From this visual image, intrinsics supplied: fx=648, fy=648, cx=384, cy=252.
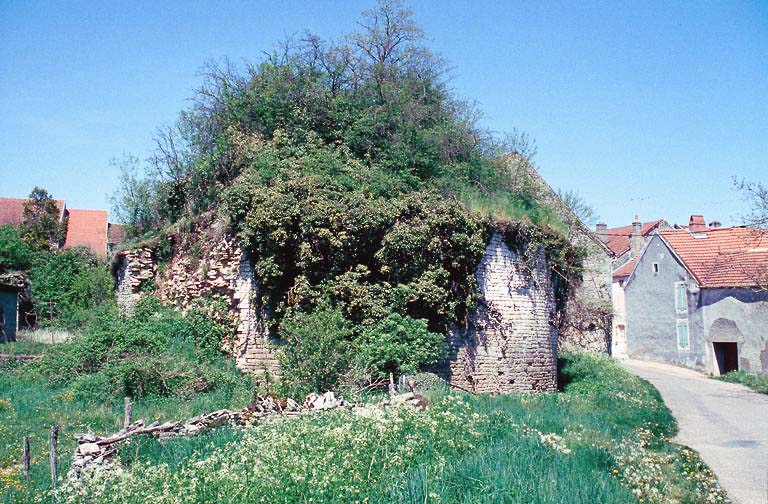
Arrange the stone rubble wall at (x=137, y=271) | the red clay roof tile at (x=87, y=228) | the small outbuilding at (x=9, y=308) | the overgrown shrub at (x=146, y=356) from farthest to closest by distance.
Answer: the red clay roof tile at (x=87, y=228) < the small outbuilding at (x=9, y=308) < the stone rubble wall at (x=137, y=271) < the overgrown shrub at (x=146, y=356)

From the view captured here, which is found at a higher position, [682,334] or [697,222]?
[697,222]

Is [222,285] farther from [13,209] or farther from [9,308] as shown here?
[13,209]

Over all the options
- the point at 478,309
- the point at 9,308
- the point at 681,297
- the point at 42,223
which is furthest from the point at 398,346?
the point at 42,223

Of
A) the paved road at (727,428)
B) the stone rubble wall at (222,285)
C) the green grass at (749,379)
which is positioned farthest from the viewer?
the green grass at (749,379)

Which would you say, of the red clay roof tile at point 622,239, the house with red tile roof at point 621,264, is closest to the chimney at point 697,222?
the house with red tile roof at point 621,264

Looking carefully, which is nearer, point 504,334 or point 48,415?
point 48,415

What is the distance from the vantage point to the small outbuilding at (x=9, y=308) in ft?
92.9

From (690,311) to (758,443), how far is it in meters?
19.6

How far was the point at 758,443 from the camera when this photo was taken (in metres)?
11.2

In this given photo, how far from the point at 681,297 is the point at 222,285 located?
22738 millimetres

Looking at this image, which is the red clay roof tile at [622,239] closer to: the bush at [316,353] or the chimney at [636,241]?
the chimney at [636,241]

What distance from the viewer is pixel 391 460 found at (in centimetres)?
666

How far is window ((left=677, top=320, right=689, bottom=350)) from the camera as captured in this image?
29.7m

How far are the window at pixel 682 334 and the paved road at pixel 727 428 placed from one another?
214 inches
